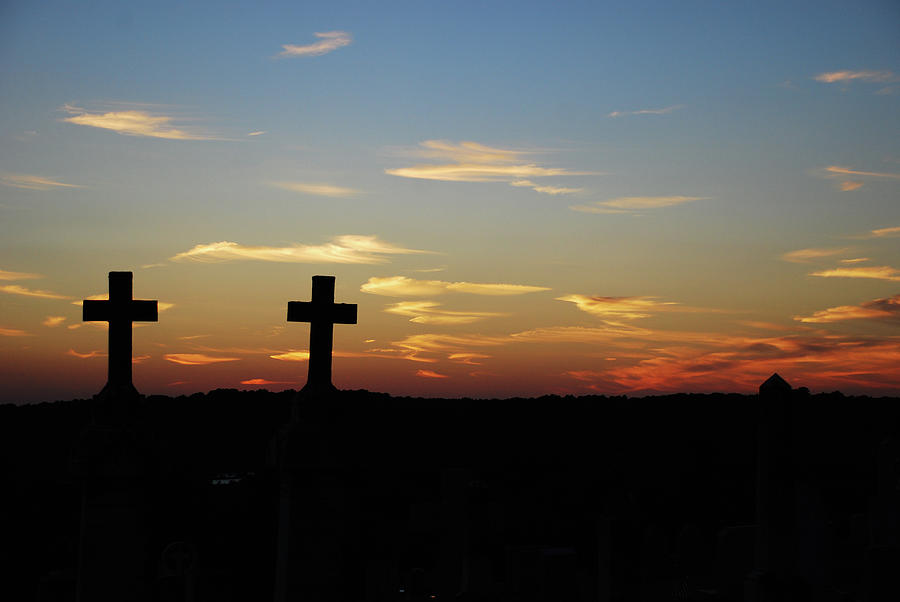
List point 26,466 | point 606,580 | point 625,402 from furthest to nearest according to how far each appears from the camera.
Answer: point 625,402 → point 26,466 → point 606,580

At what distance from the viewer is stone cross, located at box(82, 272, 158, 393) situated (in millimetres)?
7188

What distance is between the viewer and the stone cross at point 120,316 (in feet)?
23.6

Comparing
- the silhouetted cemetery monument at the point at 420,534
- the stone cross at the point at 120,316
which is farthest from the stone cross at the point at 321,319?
the stone cross at the point at 120,316

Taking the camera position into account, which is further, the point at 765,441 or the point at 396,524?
the point at 396,524

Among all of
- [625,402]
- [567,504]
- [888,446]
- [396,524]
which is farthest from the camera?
[625,402]

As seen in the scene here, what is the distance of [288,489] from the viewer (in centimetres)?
673

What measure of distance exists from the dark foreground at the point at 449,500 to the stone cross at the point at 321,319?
0.72ft

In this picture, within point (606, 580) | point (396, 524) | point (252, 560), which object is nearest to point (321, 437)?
A: point (606, 580)

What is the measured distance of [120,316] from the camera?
7.45 metres

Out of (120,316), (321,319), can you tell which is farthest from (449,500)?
(120,316)

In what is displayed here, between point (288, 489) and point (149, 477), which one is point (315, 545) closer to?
point (288, 489)

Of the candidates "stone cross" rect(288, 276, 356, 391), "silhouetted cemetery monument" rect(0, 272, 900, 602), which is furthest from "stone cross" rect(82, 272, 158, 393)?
"stone cross" rect(288, 276, 356, 391)

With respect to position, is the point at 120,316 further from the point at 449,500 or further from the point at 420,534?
the point at 420,534

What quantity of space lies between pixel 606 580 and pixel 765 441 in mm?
1981
